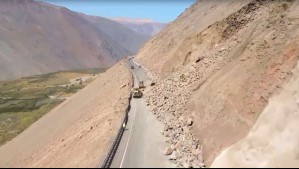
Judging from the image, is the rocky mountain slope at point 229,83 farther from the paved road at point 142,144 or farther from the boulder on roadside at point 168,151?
the paved road at point 142,144

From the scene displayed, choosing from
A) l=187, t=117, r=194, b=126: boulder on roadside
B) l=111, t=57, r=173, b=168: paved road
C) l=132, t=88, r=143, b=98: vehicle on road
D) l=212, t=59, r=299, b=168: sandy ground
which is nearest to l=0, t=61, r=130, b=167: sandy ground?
l=132, t=88, r=143, b=98: vehicle on road

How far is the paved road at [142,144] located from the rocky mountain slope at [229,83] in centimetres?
105

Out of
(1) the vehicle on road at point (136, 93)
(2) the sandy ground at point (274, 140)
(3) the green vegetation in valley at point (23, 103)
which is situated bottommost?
(3) the green vegetation in valley at point (23, 103)

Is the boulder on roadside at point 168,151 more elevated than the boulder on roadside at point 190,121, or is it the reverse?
the boulder on roadside at point 190,121

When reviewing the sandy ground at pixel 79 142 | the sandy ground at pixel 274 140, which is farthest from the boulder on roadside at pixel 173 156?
the sandy ground at pixel 79 142

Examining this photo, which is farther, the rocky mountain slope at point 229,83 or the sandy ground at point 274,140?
the rocky mountain slope at point 229,83

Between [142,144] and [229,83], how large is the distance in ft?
30.8

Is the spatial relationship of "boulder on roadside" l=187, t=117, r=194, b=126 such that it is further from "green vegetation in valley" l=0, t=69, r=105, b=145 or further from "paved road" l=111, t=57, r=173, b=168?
"green vegetation in valley" l=0, t=69, r=105, b=145

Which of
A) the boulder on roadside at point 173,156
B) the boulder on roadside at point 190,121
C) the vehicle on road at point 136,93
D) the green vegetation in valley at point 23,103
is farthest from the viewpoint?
the green vegetation in valley at point 23,103

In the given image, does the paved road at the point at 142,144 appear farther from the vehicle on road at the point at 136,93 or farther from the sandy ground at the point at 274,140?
the vehicle on road at the point at 136,93

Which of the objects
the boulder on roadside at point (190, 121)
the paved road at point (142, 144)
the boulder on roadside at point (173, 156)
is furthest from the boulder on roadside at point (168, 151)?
the boulder on roadside at point (190, 121)

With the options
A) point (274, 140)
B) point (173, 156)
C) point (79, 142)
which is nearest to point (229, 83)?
point (274, 140)

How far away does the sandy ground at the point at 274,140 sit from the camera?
98.1 ft

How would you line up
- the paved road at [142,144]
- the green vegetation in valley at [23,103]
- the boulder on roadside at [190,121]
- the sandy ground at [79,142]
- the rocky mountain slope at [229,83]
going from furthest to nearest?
1. the green vegetation in valley at [23,103]
2. the boulder on roadside at [190,121]
3. the sandy ground at [79,142]
4. the rocky mountain slope at [229,83]
5. the paved road at [142,144]
